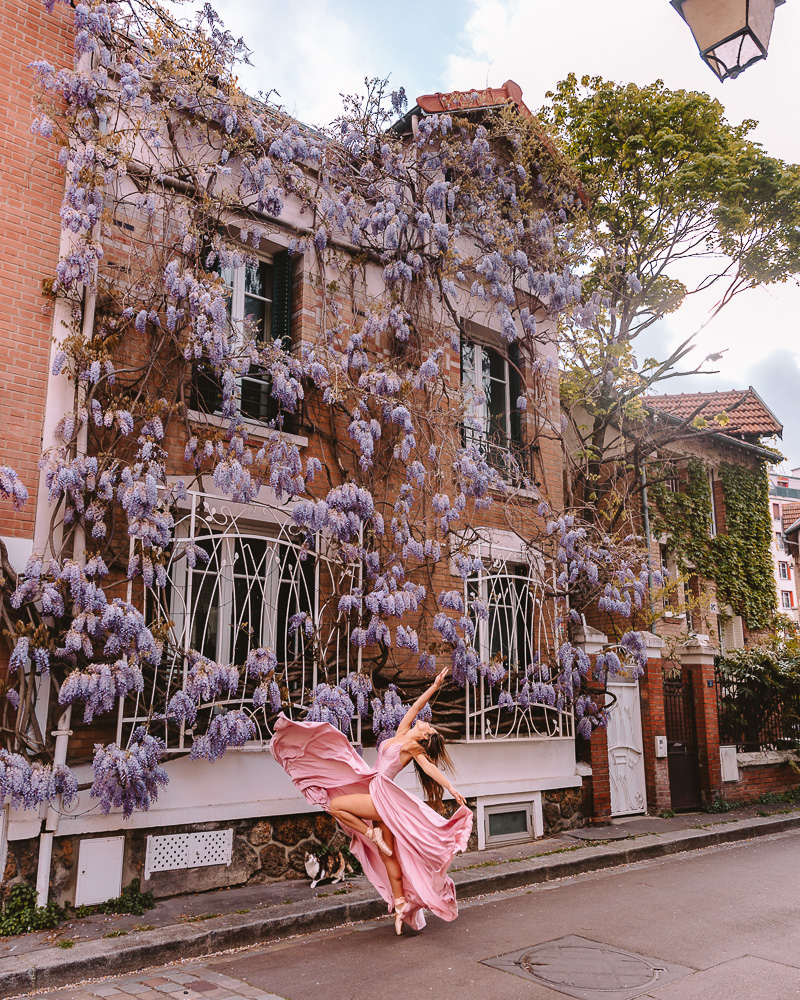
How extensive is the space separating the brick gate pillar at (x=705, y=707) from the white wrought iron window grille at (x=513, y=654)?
139 inches

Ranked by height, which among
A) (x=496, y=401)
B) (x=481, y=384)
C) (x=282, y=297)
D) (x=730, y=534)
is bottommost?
(x=730, y=534)

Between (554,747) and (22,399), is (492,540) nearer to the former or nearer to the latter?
(554,747)

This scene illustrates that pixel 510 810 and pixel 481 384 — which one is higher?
pixel 481 384

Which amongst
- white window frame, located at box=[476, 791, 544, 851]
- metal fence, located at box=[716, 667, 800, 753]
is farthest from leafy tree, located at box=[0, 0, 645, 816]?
metal fence, located at box=[716, 667, 800, 753]

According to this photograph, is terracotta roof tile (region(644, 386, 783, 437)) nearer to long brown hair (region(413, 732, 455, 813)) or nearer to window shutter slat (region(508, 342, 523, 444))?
window shutter slat (region(508, 342, 523, 444))

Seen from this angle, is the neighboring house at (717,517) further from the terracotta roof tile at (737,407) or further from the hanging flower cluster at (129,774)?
the hanging flower cluster at (129,774)

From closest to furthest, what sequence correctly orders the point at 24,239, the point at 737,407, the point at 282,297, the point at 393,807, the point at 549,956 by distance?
1. the point at 549,956
2. the point at 393,807
3. the point at 24,239
4. the point at 282,297
5. the point at 737,407

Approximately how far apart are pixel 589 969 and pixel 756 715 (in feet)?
35.9

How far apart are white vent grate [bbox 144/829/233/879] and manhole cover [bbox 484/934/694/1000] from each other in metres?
2.96

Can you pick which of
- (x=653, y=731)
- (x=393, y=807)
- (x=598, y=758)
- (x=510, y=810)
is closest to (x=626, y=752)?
(x=653, y=731)

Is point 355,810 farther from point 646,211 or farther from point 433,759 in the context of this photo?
point 646,211

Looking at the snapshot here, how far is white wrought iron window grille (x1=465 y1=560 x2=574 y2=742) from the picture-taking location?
1031 cm

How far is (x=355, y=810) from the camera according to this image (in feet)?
22.1

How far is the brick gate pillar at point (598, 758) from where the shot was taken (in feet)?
37.9
